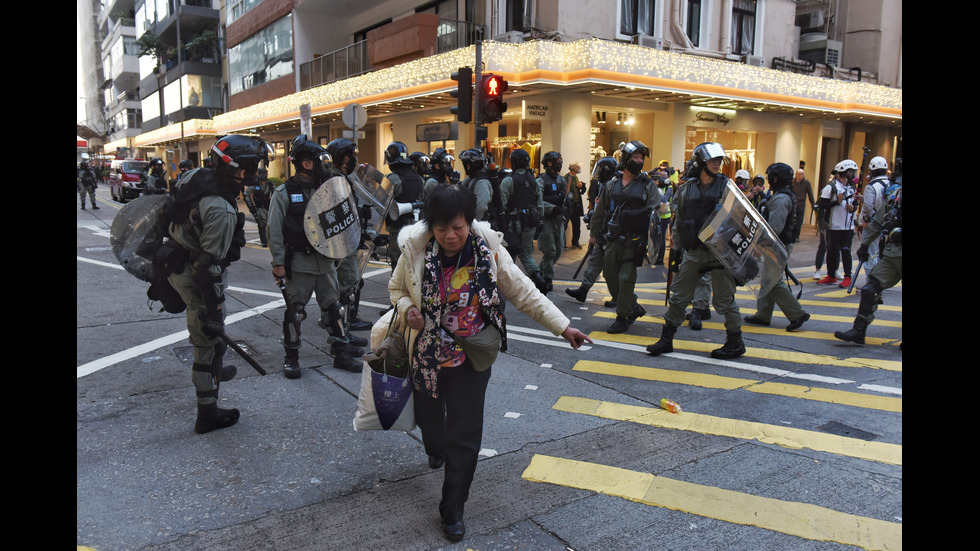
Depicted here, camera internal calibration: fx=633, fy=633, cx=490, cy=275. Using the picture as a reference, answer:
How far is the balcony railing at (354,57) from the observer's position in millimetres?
17922

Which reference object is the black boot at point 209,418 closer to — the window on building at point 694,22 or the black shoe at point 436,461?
the black shoe at point 436,461

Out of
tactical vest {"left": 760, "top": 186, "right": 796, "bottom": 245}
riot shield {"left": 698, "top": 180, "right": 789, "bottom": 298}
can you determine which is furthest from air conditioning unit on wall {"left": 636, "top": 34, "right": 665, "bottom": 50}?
riot shield {"left": 698, "top": 180, "right": 789, "bottom": 298}

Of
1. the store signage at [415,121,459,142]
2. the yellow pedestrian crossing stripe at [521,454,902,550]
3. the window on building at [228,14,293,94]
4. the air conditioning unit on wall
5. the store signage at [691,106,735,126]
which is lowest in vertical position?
the yellow pedestrian crossing stripe at [521,454,902,550]

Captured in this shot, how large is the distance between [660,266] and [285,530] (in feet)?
33.5

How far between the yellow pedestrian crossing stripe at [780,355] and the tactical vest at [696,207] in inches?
46.8

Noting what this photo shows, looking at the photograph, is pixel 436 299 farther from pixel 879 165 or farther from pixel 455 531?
pixel 879 165

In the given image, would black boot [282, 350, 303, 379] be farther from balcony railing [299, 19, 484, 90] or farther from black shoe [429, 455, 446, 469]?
balcony railing [299, 19, 484, 90]

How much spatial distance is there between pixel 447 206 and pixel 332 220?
8.81 ft

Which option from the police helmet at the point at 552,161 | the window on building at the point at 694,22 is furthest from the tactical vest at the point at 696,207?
the window on building at the point at 694,22

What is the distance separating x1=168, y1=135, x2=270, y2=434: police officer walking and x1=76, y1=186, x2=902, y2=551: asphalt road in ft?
1.14

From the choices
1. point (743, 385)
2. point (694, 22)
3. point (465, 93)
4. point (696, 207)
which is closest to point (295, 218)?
point (696, 207)

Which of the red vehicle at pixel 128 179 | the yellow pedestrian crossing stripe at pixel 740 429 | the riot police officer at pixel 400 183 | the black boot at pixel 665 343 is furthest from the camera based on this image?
the red vehicle at pixel 128 179

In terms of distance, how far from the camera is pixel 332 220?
5289 millimetres

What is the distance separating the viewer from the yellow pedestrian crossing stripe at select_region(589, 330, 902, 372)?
5.93 m
